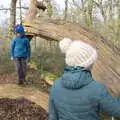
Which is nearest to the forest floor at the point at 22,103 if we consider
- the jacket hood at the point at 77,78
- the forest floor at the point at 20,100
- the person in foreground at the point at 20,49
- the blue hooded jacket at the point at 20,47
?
the forest floor at the point at 20,100

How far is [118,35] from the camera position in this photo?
27.0 m

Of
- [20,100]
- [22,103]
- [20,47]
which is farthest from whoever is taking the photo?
[20,47]

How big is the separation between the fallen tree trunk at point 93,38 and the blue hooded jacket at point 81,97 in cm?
417

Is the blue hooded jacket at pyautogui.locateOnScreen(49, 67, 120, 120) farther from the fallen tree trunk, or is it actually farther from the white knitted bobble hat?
the fallen tree trunk

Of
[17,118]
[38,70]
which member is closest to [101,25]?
[38,70]

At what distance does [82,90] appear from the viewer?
381 centimetres

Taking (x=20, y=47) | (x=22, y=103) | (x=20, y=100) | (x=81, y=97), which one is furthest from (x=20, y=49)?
(x=81, y=97)

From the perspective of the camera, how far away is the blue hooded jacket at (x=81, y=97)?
12.2ft

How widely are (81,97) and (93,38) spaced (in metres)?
5.47

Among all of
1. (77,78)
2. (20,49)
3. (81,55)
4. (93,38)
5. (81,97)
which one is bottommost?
(20,49)

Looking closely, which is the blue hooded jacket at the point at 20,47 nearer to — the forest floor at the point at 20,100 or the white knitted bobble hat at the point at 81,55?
the forest floor at the point at 20,100

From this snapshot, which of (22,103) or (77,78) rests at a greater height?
(77,78)

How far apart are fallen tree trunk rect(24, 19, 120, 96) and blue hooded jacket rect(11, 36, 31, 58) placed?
1.18 m

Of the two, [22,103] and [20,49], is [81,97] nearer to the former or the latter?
[22,103]
